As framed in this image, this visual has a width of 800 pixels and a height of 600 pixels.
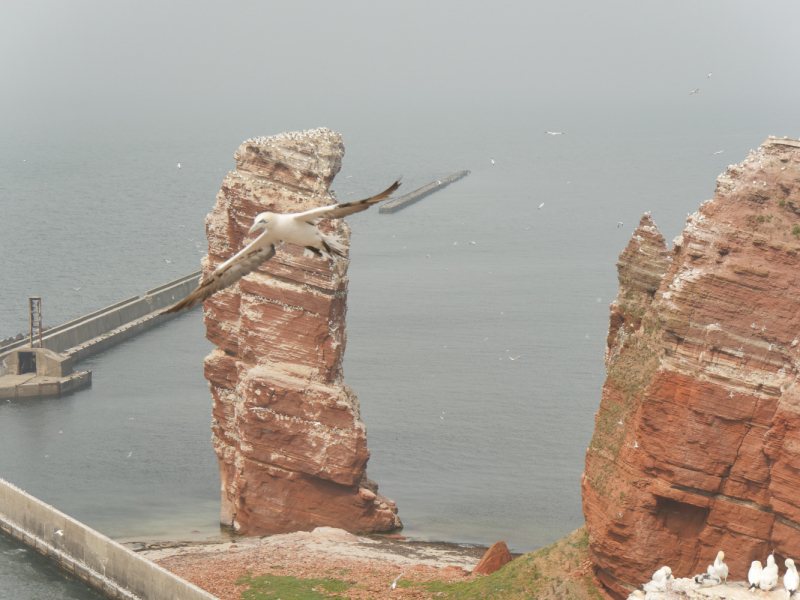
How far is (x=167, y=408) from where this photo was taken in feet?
226

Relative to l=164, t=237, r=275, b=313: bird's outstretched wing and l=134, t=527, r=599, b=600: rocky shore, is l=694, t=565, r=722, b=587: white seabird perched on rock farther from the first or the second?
l=164, t=237, r=275, b=313: bird's outstretched wing

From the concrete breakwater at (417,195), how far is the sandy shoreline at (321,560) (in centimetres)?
11759

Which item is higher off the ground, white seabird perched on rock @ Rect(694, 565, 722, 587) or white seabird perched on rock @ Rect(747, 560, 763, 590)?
white seabird perched on rock @ Rect(747, 560, 763, 590)

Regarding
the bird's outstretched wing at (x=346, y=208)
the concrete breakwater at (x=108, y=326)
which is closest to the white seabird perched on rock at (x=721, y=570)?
the bird's outstretched wing at (x=346, y=208)

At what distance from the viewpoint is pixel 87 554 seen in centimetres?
4041

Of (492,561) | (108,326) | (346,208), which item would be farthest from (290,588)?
(108,326)

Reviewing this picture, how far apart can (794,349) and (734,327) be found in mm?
1445

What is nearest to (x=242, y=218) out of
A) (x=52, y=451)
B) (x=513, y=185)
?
(x=52, y=451)

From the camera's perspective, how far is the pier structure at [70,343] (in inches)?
2931

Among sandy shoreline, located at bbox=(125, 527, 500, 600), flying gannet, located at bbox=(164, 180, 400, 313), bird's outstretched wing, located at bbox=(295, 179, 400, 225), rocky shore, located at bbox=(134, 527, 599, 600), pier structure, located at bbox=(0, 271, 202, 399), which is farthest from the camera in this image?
pier structure, located at bbox=(0, 271, 202, 399)

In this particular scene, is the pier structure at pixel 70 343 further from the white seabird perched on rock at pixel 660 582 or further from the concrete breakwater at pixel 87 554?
the white seabird perched on rock at pixel 660 582

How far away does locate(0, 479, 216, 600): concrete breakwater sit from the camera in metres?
34.9

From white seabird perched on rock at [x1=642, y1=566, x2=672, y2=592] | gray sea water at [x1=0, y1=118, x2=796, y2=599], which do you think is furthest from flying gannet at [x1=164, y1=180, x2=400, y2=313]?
gray sea water at [x1=0, y1=118, x2=796, y2=599]

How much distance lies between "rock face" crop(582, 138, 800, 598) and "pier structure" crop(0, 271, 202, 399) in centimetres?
5799
